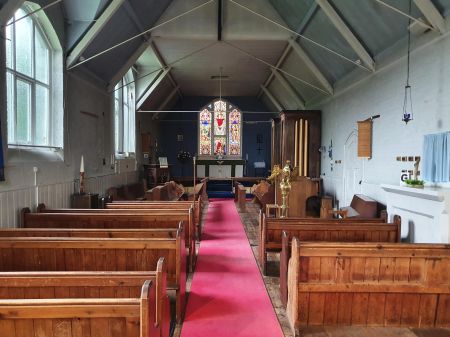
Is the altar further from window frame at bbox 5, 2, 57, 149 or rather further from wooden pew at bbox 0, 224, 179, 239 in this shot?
wooden pew at bbox 0, 224, 179, 239

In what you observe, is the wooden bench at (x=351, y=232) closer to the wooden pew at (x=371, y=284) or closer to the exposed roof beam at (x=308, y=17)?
the wooden pew at (x=371, y=284)

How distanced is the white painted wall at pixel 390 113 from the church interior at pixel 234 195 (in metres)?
0.03

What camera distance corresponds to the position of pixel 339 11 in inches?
218

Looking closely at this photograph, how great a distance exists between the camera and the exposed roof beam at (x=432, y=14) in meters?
3.97

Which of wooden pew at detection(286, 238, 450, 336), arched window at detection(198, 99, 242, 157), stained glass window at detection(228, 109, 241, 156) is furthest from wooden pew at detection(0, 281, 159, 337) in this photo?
stained glass window at detection(228, 109, 241, 156)

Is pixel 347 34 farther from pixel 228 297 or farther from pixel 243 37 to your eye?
pixel 228 297

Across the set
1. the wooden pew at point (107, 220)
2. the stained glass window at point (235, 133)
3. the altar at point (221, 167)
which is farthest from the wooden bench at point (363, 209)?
the stained glass window at point (235, 133)

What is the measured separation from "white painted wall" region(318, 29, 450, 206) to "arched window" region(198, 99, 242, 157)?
23.3 feet

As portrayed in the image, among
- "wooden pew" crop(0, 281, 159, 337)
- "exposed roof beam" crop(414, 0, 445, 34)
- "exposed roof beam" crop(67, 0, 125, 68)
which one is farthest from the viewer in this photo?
"exposed roof beam" crop(67, 0, 125, 68)

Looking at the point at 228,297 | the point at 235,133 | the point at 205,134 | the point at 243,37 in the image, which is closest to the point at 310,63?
the point at 243,37

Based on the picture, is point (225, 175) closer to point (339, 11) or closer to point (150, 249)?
point (339, 11)

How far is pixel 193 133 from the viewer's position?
15133mm

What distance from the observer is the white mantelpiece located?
308cm

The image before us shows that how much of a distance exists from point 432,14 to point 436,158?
1669 mm
